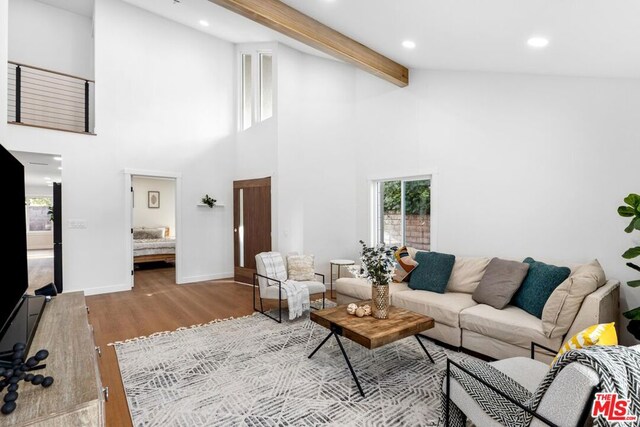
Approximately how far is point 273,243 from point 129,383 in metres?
3.38

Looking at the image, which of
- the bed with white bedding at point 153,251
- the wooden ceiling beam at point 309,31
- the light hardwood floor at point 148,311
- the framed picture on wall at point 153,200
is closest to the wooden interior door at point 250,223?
the light hardwood floor at point 148,311

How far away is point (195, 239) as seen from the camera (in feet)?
21.6

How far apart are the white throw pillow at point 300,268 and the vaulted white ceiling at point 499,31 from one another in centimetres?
319

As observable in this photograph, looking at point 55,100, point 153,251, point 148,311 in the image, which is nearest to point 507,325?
point 148,311

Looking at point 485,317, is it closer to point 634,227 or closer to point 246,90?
point 634,227

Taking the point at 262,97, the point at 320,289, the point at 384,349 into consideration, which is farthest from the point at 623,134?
the point at 262,97

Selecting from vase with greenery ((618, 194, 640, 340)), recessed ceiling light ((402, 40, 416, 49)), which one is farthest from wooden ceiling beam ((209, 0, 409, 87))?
vase with greenery ((618, 194, 640, 340))

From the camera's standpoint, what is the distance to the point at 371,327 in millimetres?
2746

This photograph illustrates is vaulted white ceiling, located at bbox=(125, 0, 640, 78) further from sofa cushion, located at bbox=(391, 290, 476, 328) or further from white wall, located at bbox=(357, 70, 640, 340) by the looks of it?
sofa cushion, located at bbox=(391, 290, 476, 328)

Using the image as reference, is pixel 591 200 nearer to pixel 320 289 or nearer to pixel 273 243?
pixel 320 289

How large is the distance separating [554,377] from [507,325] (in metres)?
1.80

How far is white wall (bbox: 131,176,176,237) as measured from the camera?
980cm

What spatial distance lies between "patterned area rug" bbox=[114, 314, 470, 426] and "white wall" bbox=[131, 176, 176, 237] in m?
7.16

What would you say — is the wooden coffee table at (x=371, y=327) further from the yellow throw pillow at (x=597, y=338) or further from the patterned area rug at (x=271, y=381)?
the yellow throw pillow at (x=597, y=338)
